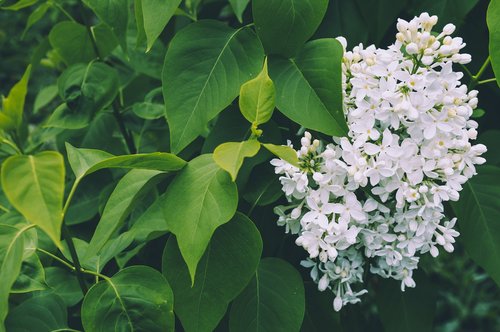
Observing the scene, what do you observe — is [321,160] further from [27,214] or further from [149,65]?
[149,65]

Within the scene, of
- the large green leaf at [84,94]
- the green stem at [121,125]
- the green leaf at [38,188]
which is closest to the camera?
the green leaf at [38,188]

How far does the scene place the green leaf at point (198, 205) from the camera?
113 cm

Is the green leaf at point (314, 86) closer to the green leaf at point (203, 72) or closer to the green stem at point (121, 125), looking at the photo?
the green leaf at point (203, 72)

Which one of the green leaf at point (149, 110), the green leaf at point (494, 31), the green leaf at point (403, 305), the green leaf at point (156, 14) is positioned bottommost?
the green leaf at point (403, 305)

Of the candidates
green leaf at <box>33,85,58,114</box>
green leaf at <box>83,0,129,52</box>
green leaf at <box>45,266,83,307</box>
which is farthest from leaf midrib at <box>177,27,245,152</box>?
green leaf at <box>33,85,58,114</box>

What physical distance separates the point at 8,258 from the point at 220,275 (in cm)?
37

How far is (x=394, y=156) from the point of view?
3.93ft

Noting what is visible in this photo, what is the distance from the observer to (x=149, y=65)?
1.84 m

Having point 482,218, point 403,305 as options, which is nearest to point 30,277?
point 403,305

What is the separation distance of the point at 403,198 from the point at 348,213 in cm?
10

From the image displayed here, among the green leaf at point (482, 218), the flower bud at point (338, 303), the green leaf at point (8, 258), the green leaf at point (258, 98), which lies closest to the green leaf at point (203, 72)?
the green leaf at point (258, 98)

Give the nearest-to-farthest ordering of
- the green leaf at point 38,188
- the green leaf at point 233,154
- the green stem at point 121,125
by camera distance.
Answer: the green leaf at point 38,188 → the green leaf at point 233,154 → the green stem at point 121,125

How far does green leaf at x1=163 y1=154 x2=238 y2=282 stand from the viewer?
1133 mm

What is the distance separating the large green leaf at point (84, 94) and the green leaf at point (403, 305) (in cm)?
82
